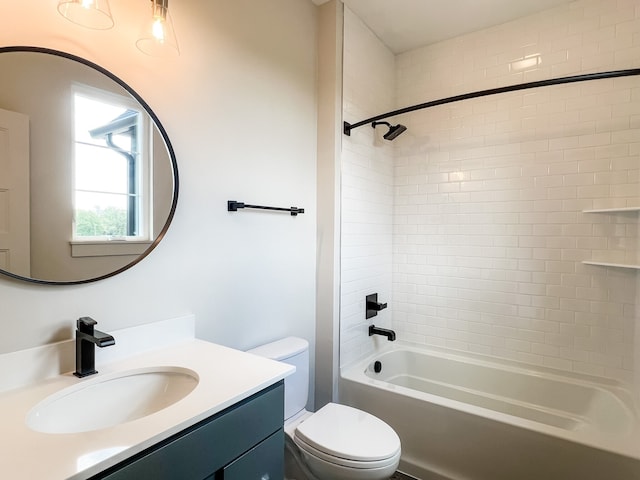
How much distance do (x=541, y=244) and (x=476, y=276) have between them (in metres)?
0.46

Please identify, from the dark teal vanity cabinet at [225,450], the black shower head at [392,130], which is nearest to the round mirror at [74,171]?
the dark teal vanity cabinet at [225,450]

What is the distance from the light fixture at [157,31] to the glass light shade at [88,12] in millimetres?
122

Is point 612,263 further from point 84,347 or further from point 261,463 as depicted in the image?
point 84,347

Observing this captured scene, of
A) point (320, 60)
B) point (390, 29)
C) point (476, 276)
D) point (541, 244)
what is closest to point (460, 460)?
point (476, 276)

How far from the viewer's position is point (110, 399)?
1140 mm

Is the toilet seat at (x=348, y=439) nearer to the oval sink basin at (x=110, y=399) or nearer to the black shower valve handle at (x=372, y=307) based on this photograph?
the oval sink basin at (x=110, y=399)

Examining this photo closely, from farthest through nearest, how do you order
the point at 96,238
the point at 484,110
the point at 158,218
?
the point at 484,110 < the point at 158,218 < the point at 96,238

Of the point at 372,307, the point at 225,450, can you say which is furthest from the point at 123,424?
the point at 372,307

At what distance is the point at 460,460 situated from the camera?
1.86 meters

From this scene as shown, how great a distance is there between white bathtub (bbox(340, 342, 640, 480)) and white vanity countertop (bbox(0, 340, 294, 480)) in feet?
3.68

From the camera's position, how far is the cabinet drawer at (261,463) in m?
1.04

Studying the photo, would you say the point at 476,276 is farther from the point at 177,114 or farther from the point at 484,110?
the point at 177,114

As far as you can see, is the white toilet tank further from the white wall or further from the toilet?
the white wall

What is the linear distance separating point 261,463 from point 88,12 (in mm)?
1565
